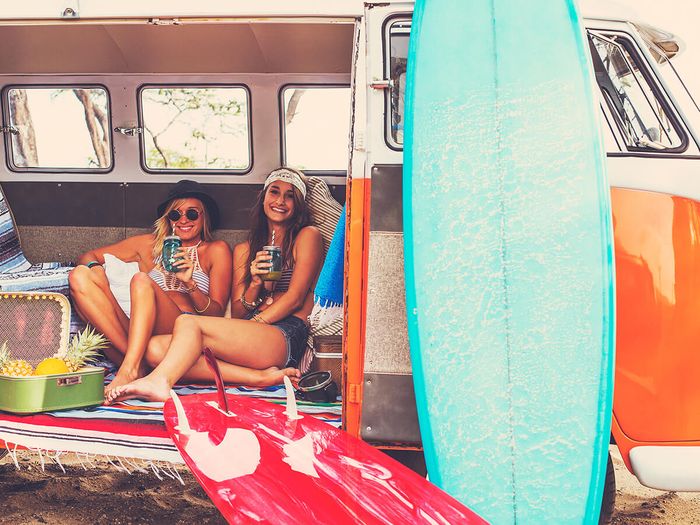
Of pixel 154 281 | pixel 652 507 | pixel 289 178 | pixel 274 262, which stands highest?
pixel 289 178

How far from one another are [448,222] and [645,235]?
0.77m

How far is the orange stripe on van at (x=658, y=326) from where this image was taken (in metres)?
2.87

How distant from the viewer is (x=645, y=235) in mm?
2904

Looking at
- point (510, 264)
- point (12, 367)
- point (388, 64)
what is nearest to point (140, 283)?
point (12, 367)

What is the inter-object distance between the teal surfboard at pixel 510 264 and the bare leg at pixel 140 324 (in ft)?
5.63

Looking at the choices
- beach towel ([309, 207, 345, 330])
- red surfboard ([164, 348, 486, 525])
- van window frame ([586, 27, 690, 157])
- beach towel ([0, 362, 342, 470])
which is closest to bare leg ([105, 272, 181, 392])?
beach towel ([0, 362, 342, 470])

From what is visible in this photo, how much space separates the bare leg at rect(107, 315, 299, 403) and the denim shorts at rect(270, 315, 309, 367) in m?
0.04

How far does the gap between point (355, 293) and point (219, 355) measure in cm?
131

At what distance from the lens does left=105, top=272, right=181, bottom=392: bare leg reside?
3893 millimetres

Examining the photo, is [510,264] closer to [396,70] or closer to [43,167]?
[396,70]

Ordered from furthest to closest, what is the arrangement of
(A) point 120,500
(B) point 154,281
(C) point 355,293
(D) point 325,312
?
1. (B) point 154,281
2. (A) point 120,500
3. (D) point 325,312
4. (C) point 355,293

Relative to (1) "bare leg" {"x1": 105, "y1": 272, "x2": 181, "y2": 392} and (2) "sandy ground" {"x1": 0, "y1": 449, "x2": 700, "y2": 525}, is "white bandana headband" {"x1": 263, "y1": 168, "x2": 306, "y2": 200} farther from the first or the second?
(2) "sandy ground" {"x1": 0, "y1": 449, "x2": 700, "y2": 525}

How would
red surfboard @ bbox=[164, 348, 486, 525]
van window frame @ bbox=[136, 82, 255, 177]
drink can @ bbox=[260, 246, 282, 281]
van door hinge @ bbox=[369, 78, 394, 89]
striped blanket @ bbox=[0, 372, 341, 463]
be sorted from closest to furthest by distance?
red surfboard @ bbox=[164, 348, 486, 525]
van door hinge @ bbox=[369, 78, 394, 89]
striped blanket @ bbox=[0, 372, 341, 463]
drink can @ bbox=[260, 246, 282, 281]
van window frame @ bbox=[136, 82, 255, 177]

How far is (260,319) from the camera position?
4.33 metres
